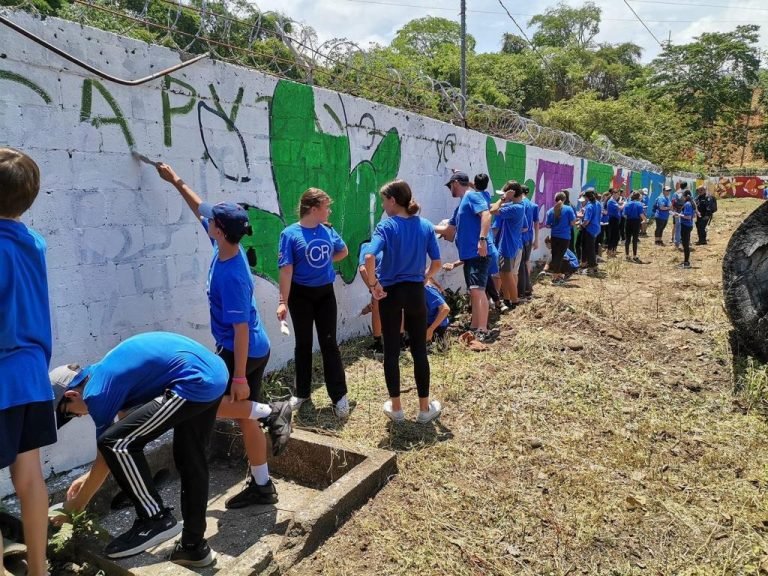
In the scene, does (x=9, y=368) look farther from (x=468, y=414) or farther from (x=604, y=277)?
(x=604, y=277)

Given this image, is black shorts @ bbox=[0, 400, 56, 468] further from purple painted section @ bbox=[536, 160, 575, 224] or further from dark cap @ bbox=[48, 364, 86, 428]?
purple painted section @ bbox=[536, 160, 575, 224]

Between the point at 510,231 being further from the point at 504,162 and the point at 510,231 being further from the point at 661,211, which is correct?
the point at 661,211

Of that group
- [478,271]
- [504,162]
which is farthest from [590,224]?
[478,271]

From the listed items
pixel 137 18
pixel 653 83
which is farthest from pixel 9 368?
pixel 653 83

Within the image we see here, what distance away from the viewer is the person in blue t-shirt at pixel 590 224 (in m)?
10.6

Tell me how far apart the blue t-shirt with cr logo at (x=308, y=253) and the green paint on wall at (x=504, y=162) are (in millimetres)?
5820

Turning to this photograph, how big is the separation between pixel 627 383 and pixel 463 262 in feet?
6.90

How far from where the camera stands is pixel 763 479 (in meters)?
3.25

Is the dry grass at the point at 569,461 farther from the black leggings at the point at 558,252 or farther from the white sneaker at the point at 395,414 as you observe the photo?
the black leggings at the point at 558,252

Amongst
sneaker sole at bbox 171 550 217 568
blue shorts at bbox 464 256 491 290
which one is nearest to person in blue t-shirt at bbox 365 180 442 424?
sneaker sole at bbox 171 550 217 568

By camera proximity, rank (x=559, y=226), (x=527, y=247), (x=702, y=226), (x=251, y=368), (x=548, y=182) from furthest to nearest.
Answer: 1. (x=702, y=226)
2. (x=548, y=182)
3. (x=559, y=226)
4. (x=527, y=247)
5. (x=251, y=368)

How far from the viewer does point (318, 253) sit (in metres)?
4.01

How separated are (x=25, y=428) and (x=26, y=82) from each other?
6.04 feet

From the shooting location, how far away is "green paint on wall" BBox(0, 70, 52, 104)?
9.24 feet
